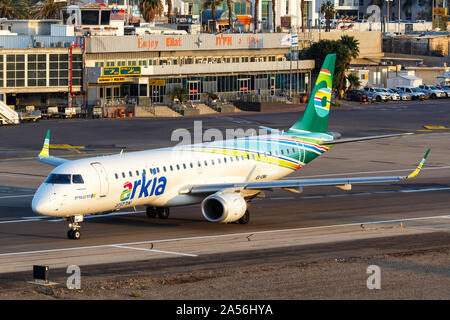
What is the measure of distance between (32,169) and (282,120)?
49.4 m

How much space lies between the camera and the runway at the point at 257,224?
38938 mm

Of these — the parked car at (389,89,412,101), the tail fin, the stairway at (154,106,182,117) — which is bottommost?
the stairway at (154,106,182,117)

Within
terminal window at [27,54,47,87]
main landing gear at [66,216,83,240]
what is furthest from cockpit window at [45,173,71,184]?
terminal window at [27,54,47,87]

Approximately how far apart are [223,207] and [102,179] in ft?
20.8

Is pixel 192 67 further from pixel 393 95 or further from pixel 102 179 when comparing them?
pixel 102 179

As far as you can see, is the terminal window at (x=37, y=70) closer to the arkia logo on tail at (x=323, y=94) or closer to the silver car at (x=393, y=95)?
the silver car at (x=393, y=95)

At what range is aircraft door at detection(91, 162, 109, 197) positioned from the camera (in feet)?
137

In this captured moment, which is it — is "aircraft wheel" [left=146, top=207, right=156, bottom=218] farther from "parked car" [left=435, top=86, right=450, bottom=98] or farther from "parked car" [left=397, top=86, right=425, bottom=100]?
"parked car" [left=435, top=86, right=450, bottom=98]

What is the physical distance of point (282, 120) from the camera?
114 meters

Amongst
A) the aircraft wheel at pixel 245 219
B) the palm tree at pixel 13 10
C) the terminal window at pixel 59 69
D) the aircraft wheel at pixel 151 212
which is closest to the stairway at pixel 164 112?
the terminal window at pixel 59 69

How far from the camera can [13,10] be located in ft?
550

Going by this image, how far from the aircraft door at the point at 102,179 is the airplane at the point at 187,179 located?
1.9 inches
